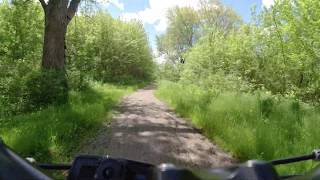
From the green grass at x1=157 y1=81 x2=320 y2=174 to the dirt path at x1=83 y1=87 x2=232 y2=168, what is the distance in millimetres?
349

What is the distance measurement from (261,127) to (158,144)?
2085mm

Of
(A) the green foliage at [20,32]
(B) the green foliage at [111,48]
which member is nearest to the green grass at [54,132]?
(A) the green foliage at [20,32]

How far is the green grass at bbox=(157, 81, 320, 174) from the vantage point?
855 cm

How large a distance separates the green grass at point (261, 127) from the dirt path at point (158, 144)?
0.35 m

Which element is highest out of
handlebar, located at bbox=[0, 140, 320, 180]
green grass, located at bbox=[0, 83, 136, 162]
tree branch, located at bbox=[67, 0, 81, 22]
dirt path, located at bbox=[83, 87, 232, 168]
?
tree branch, located at bbox=[67, 0, 81, 22]

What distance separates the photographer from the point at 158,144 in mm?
9961

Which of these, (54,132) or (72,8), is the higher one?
(72,8)

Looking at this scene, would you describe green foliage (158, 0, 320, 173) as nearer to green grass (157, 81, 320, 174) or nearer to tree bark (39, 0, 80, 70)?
green grass (157, 81, 320, 174)

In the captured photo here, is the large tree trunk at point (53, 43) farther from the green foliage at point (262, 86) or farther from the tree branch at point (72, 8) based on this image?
the green foliage at point (262, 86)

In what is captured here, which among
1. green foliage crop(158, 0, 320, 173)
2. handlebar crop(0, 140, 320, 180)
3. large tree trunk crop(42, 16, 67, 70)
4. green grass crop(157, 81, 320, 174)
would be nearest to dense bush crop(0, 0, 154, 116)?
large tree trunk crop(42, 16, 67, 70)

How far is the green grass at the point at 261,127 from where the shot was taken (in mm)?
8555

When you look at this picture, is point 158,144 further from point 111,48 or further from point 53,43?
point 111,48

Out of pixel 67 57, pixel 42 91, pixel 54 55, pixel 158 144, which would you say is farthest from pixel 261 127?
pixel 67 57

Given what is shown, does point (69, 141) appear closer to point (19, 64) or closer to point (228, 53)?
point (19, 64)
